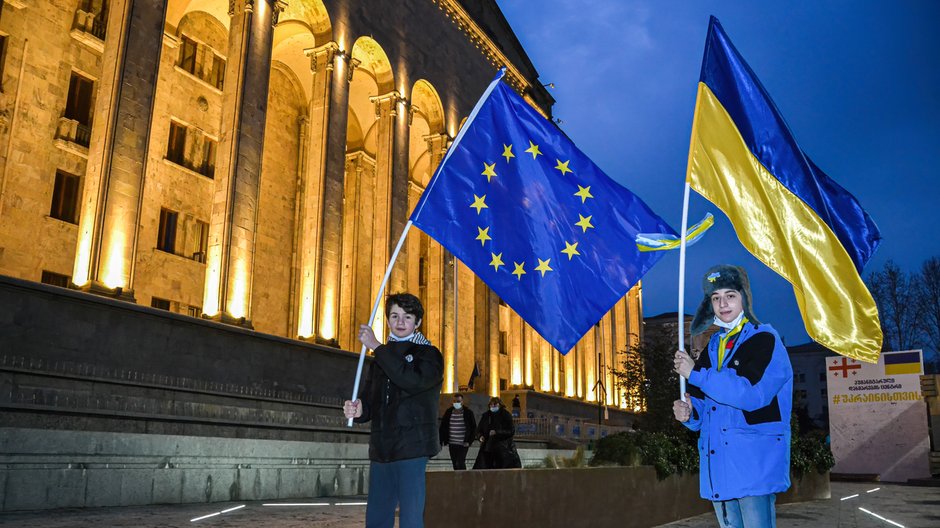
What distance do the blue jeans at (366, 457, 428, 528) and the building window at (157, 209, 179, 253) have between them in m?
25.3

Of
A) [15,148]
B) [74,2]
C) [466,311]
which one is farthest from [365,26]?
[466,311]

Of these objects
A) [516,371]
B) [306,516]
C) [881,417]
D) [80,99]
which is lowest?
[306,516]

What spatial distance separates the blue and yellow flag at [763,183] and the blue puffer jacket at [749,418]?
1.76m

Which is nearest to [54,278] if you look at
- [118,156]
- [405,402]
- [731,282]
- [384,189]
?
[118,156]

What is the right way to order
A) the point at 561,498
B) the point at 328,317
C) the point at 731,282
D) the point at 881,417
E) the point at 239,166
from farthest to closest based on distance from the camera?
1. the point at 881,417
2. the point at 328,317
3. the point at 239,166
4. the point at 561,498
5. the point at 731,282

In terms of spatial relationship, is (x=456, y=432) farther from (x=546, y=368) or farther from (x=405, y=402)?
(x=546, y=368)

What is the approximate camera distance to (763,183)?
6125 millimetres

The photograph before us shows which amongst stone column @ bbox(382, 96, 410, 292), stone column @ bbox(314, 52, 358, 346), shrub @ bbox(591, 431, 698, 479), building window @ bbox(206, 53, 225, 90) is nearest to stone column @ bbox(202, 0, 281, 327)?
stone column @ bbox(314, 52, 358, 346)

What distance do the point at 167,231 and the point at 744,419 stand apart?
27.5 meters

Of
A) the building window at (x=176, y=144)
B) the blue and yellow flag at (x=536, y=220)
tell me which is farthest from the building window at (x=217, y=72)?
the blue and yellow flag at (x=536, y=220)

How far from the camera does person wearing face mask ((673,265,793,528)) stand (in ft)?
13.8

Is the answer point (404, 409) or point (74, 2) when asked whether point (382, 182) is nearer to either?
point (74, 2)

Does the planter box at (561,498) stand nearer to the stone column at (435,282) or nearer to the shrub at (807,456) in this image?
the shrub at (807,456)

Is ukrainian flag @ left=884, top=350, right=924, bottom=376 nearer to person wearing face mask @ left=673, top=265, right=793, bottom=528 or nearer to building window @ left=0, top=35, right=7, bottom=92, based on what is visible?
person wearing face mask @ left=673, top=265, right=793, bottom=528
